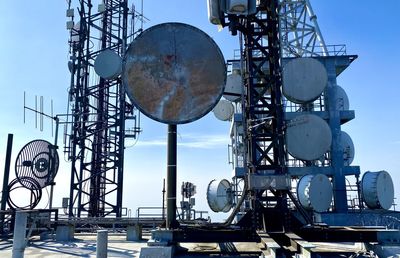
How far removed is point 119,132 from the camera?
34.5 meters

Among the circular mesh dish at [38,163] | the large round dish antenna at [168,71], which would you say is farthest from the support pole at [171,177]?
the circular mesh dish at [38,163]

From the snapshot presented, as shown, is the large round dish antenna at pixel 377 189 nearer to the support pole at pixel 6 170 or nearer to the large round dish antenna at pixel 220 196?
the large round dish antenna at pixel 220 196

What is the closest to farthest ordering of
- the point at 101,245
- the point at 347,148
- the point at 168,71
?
the point at 101,245
the point at 168,71
the point at 347,148

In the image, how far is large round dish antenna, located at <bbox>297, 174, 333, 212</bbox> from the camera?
2495 centimetres

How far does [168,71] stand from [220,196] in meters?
21.6

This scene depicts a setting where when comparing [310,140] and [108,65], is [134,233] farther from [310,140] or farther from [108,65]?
[108,65]

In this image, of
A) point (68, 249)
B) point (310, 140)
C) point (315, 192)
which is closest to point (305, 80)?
point (310, 140)

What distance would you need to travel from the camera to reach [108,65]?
3247cm

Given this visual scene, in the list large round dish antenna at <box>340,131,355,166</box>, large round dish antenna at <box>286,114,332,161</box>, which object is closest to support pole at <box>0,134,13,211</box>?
large round dish antenna at <box>286,114,332,161</box>

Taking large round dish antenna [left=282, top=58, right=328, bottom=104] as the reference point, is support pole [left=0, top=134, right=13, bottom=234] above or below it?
below

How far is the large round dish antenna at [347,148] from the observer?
1232 inches

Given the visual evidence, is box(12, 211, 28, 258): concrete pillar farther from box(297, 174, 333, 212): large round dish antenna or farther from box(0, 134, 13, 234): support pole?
box(297, 174, 333, 212): large round dish antenna

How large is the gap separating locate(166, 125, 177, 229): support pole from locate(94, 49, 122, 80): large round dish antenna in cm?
2182

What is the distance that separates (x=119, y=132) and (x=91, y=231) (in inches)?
480
